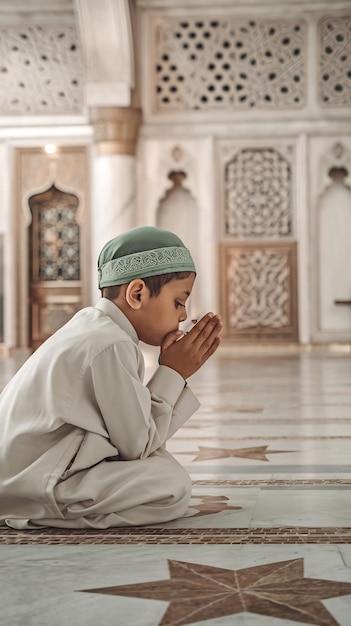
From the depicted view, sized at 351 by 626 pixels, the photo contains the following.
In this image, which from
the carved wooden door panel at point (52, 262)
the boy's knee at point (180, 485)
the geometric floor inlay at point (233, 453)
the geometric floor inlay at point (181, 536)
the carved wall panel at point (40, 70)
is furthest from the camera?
the carved wooden door panel at point (52, 262)

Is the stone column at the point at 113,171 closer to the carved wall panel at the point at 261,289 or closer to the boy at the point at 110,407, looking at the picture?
the carved wall panel at the point at 261,289

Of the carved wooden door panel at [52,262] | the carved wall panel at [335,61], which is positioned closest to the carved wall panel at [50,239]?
the carved wooden door panel at [52,262]

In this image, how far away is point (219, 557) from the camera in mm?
1443

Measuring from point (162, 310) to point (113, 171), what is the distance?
685 cm

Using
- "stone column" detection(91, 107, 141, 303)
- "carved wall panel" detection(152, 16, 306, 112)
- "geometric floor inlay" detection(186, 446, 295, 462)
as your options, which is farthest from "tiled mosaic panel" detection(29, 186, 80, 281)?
"geometric floor inlay" detection(186, 446, 295, 462)

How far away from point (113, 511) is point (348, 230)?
292 inches

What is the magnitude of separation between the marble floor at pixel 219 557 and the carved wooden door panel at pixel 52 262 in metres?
6.41

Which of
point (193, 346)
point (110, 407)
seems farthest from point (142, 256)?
point (110, 407)

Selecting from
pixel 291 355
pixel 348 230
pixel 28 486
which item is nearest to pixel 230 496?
pixel 28 486

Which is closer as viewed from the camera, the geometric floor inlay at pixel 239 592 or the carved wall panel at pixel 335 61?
the geometric floor inlay at pixel 239 592

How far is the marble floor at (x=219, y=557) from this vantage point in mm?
1170

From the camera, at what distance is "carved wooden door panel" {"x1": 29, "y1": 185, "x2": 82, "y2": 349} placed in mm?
9039

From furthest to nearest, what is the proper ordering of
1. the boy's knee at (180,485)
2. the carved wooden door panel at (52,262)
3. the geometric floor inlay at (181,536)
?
the carved wooden door panel at (52,262)
the boy's knee at (180,485)
the geometric floor inlay at (181,536)

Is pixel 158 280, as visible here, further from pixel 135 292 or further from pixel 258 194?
pixel 258 194
